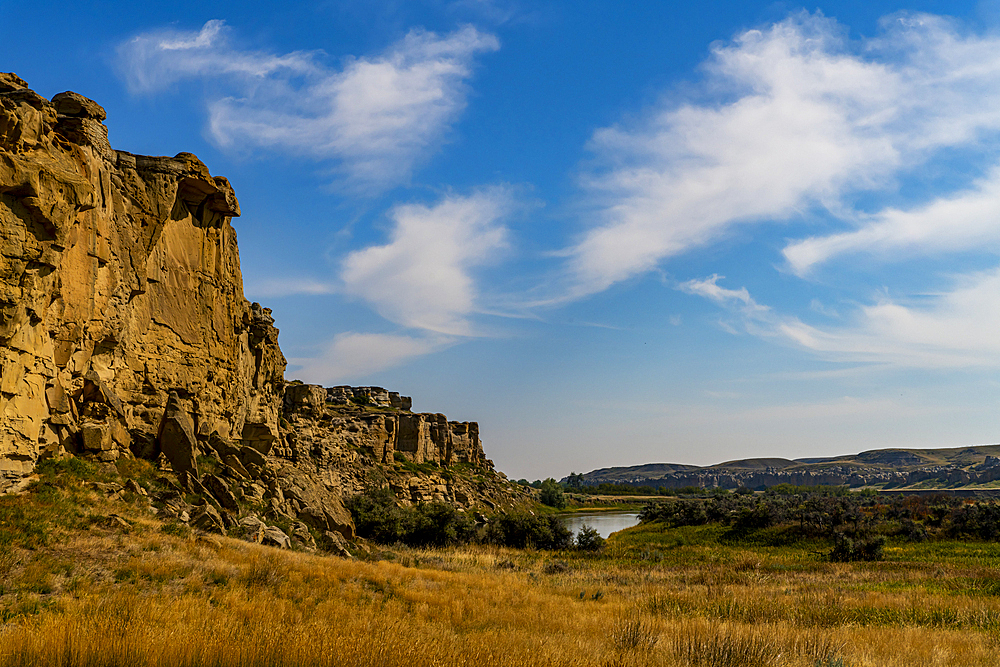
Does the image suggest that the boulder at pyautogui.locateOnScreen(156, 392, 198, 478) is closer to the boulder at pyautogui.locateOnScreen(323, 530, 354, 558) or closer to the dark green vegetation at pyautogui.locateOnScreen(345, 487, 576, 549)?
the boulder at pyautogui.locateOnScreen(323, 530, 354, 558)

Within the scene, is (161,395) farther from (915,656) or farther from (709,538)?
(709,538)

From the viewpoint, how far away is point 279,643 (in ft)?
20.7

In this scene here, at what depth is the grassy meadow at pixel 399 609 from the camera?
6.36m

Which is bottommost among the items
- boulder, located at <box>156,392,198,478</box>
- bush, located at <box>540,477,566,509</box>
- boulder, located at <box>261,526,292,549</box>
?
bush, located at <box>540,477,566,509</box>

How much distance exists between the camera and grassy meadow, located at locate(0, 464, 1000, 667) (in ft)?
20.9

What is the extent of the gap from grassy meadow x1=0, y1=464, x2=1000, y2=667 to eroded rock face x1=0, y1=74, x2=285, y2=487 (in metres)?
3.25

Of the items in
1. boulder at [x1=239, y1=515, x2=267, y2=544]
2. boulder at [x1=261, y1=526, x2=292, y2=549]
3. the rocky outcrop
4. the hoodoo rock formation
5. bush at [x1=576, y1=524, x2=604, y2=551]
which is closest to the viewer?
the hoodoo rock formation

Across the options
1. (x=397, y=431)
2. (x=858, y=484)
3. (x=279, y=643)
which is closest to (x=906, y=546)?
(x=279, y=643)

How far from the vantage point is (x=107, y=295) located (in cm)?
1947

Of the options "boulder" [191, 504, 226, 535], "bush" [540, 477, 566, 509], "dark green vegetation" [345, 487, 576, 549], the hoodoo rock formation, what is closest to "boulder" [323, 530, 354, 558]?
the hoodoo rock formation

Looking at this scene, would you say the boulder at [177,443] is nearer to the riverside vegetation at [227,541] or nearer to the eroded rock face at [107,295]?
the riverside vegetation at [227,541]

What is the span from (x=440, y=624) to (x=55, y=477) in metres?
12.1

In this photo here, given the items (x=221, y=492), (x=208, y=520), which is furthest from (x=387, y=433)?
(x=208, y=520)

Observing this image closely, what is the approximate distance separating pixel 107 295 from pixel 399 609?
15.6 meters
